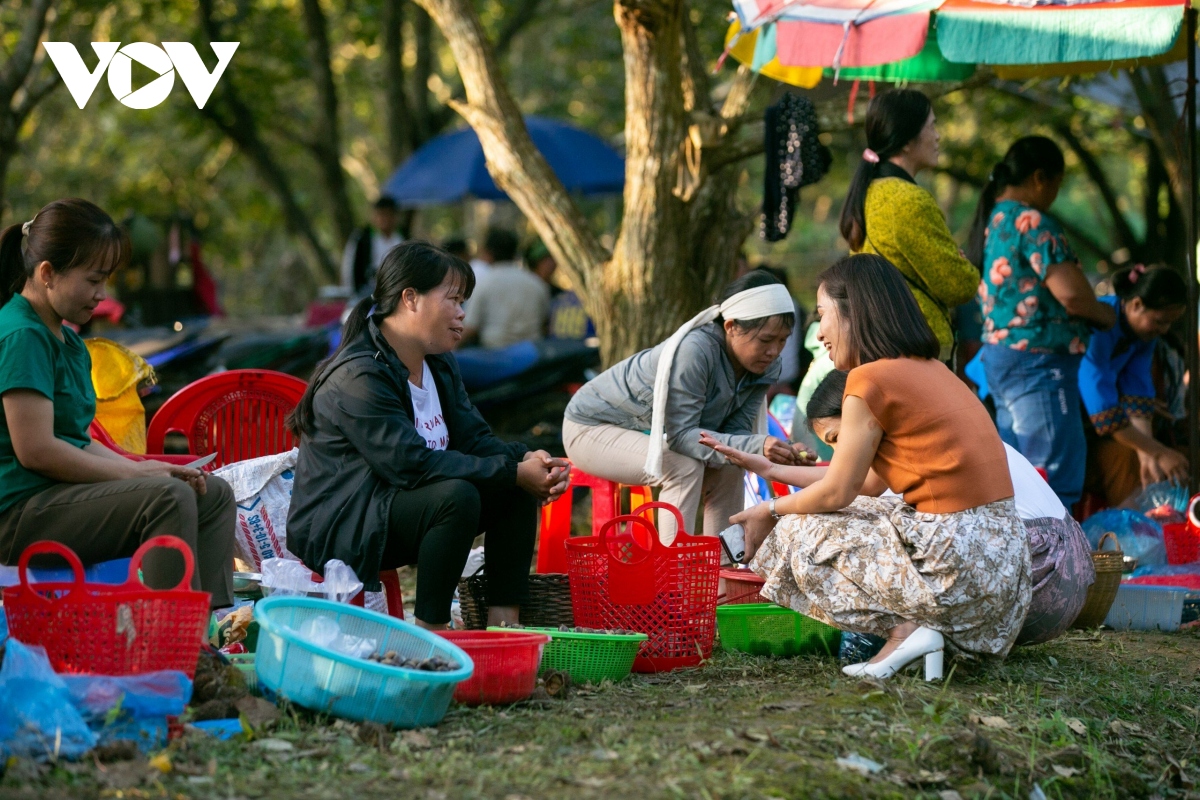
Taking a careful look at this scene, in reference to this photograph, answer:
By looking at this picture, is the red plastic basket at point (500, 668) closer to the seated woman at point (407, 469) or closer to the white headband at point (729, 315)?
the seated woman at point (407, 469)

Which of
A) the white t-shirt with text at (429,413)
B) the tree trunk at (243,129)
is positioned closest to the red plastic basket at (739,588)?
the white t-shirt with text at (429,413)

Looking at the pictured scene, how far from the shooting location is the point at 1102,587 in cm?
503

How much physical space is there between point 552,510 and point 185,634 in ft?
7.01

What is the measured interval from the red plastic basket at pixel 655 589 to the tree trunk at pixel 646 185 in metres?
2.44

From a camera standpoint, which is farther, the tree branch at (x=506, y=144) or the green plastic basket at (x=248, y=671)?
the tree branch at (x=506, y=144)

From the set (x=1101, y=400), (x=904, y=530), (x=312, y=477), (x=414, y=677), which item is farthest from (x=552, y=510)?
(x=1101, y=400)

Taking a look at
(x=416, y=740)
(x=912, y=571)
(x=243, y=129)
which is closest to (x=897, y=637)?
(x=912, y=571)

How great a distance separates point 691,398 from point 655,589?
0.99 m

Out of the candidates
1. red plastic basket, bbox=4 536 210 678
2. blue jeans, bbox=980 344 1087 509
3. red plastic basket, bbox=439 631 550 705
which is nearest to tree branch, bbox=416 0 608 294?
blue jeans, bbox=980 344 1087 509

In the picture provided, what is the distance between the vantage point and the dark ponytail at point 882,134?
17.0 feet

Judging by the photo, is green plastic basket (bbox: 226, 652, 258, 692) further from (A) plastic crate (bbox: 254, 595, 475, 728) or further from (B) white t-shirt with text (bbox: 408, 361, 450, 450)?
(B) white t-shirt with text (bbox: 408, 361, 450, 450)

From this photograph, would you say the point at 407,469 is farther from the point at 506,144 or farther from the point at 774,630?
the point at 506,144

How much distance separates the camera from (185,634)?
3.16 meters

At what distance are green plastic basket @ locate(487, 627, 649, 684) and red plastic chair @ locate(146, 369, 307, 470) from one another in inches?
67.2
